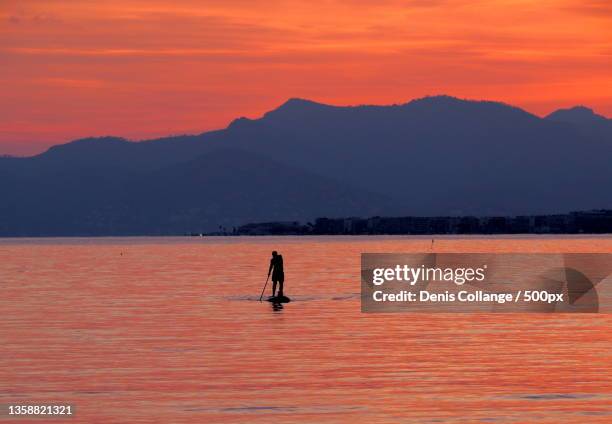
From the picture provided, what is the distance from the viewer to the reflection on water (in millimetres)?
27000

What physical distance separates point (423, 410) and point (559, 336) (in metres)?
16.8

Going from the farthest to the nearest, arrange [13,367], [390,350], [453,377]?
[390,350] < [13,367] < [453,377]

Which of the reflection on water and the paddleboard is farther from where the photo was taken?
the paddleboard

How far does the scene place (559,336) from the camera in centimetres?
4253

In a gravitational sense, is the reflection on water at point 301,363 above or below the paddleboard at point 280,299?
below

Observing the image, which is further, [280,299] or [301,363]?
[280,299]

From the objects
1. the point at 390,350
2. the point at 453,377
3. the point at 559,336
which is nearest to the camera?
the point at 453,377

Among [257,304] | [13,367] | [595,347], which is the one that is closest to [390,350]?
[595,347]

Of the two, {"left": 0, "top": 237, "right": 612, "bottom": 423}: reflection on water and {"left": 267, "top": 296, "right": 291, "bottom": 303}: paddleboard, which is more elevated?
{"left": 267, "top": 296, "right": 291, "bottom": 303}: paddleboard

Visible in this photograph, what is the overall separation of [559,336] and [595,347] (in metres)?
3.83

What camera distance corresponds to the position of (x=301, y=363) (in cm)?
3456

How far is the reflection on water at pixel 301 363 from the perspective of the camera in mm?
27000

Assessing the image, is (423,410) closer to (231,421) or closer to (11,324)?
(231,421)

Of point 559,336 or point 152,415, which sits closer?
point 152,415
